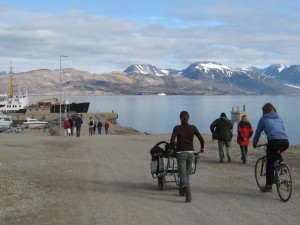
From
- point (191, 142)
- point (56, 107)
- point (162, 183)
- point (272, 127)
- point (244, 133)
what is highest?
point (272, 127)

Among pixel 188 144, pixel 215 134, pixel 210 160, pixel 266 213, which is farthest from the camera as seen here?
pixel 210 160

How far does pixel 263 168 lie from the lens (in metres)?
10.4

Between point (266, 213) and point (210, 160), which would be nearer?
point (266, 213)

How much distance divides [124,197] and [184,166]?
1.55 m

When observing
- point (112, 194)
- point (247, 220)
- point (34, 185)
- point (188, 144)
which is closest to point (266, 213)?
point (247, 220)

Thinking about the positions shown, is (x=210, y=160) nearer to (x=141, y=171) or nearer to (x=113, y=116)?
(x=141, y=171)

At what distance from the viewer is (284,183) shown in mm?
9227

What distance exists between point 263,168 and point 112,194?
11.5ft

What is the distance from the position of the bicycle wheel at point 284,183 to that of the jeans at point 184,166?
1836 mm

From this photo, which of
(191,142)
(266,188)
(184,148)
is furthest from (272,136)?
(184,148)

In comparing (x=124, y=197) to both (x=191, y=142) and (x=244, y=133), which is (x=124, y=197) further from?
(x=244, y=133)

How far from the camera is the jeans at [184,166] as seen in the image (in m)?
9.23

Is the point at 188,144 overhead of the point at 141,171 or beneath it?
overhead

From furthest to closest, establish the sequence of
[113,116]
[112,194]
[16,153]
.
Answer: [113,116]
[16,153]
[112,194]
